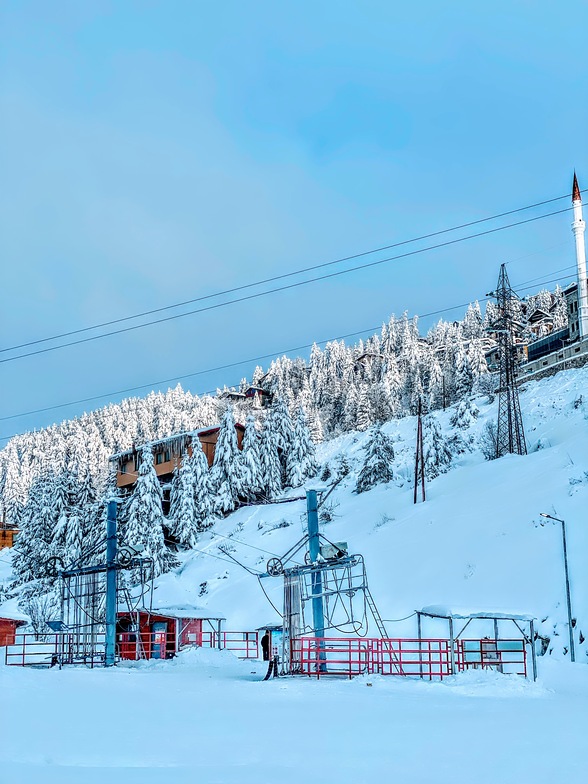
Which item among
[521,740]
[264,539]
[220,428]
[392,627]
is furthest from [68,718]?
[220,428]

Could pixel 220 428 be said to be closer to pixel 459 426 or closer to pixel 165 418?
pixel 459 426

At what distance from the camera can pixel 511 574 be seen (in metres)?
38.5

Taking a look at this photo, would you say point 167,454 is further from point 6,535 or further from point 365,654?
point 365,654

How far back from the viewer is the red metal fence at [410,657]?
25.2 metres

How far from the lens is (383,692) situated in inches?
881

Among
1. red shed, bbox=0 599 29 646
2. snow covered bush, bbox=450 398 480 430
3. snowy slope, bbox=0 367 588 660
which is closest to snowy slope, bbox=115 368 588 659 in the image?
snowy slope, bbox=0 367 588 660

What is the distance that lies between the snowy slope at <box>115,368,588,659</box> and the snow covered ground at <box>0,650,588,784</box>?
8.51 m

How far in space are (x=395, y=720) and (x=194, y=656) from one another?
64.8 feet

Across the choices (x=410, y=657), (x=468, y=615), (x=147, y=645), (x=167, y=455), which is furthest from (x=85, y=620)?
(x=167, y=455)

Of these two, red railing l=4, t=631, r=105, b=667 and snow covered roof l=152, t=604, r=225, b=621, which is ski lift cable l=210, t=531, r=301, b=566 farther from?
red railing l=4, t=631, r=105, b=667

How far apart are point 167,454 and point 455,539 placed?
141 ft

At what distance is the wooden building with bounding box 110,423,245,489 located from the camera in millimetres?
80188

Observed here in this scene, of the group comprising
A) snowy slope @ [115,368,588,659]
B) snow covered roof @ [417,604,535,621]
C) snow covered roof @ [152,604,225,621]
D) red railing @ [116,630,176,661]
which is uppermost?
snowy slope @ [115,368,588,659]

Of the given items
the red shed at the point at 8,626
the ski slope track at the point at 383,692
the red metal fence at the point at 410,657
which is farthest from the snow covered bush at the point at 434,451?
the red shed at the point at 8,626
